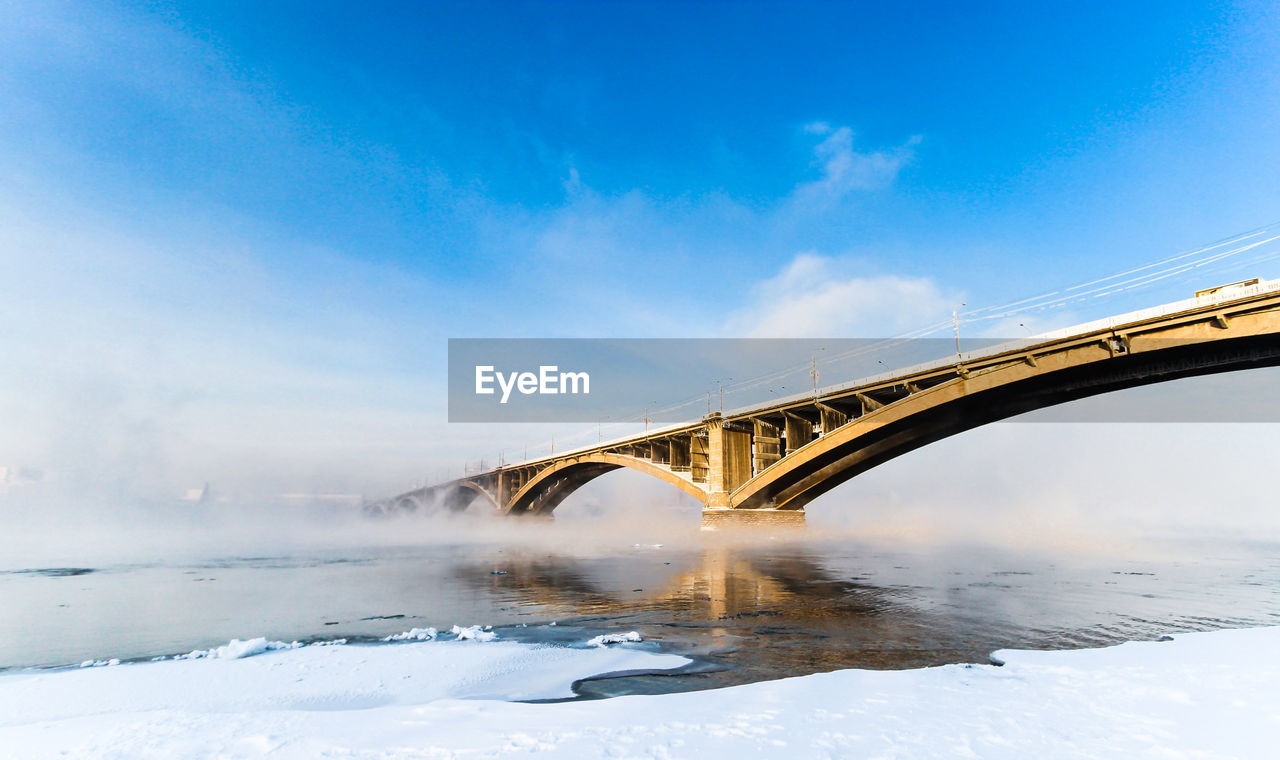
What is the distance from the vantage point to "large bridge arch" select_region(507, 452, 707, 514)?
6681 cm

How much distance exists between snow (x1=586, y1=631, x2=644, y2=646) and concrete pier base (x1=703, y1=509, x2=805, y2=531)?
48895 millimetres

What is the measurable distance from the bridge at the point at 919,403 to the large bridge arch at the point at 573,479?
0.95ft

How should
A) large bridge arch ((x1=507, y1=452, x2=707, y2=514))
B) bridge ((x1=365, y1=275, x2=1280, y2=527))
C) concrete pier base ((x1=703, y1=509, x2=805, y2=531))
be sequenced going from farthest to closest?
large bridge arch ((x1=507, y1=452, x2=707, y2=514)), concrete pier base ((x1=703, y1=509, x2=805, y2=531)), bridge ((x1=365, y1=275, x2=1280, y2=527))

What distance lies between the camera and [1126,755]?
19.6ft

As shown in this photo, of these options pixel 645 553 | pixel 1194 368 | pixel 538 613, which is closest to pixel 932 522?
pixel 1194 368

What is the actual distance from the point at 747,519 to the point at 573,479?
46.8 m

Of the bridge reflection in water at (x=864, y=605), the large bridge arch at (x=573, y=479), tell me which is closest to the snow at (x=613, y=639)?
the bridge reflection in water at (x=864, y=605)

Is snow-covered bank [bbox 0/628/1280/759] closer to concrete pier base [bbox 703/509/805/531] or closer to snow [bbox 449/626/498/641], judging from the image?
snow [bbox 449/626/498/641]

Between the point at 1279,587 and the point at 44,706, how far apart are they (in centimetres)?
3023

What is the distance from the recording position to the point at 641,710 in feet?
24.0

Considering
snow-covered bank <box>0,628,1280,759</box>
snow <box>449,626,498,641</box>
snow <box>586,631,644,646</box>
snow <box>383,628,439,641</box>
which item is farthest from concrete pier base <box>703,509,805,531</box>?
snow-covered bank <box>0,628,1280,759</box>

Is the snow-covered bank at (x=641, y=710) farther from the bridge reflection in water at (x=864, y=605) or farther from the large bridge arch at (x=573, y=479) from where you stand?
the large bridge arch at (x=573, y=479)

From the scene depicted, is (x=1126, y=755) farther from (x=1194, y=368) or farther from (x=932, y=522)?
(x=932, y=522)

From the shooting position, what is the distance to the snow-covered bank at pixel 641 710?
611 cm
